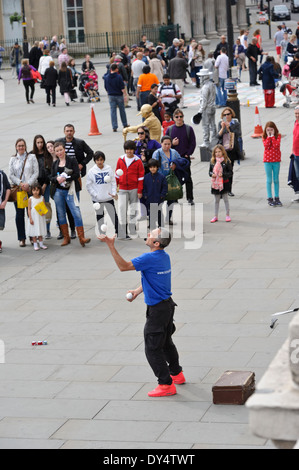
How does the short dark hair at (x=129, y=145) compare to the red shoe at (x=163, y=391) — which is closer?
the red shoe at (x=163, y=391)

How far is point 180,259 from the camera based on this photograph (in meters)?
14.2

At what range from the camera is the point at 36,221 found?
15.1 m

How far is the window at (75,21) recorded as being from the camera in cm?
5156

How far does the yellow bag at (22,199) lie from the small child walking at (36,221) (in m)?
0.22

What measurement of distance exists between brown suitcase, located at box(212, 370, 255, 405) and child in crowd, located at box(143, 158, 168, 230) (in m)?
6.63

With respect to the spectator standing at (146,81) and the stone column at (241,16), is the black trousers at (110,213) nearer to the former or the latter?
the spectator standing at (146,81)

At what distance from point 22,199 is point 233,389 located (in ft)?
24.8

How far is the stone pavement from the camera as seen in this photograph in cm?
852

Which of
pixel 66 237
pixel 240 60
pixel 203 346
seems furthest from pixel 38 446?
pixel 240 60

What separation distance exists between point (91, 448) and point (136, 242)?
7551 millimetres

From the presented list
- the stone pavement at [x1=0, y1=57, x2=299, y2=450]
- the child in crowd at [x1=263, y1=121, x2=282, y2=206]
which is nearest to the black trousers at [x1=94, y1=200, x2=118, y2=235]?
the stone pavement at [x1=0, y1=57, x2=299, y2=450]

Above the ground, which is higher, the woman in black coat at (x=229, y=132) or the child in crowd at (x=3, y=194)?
the woman in black coat at (x=229, y=132)

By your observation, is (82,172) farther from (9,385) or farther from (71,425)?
(71,425)

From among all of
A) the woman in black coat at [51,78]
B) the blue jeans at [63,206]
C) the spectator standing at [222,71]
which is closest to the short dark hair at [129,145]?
the blue jeans at [63,206]
